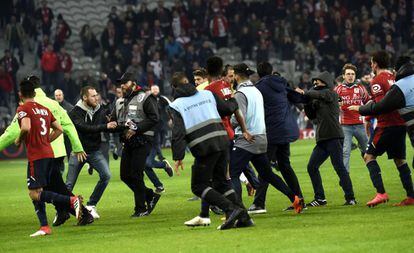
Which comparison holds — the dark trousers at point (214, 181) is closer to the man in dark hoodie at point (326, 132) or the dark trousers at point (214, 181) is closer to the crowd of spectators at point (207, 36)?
the man in dark hoodie at point (326, 132)

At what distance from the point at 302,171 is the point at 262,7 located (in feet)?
72.0

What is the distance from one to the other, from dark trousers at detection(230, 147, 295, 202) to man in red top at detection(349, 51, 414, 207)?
4.80ft

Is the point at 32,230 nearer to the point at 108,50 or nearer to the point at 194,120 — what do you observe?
the point at 194,120

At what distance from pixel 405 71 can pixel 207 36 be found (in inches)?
1142

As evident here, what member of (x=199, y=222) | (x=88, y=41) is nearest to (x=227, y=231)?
(x=199, y=222)

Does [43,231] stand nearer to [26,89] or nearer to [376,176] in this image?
[26,89]

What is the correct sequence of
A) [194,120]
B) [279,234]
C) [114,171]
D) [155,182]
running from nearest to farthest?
[279,234] < [194,120] < [155,182] < [114,171]

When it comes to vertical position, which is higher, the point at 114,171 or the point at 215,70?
the point at 215,70

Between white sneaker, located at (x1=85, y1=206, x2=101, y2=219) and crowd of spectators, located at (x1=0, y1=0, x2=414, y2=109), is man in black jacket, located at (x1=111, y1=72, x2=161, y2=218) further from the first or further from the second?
crowd of spectators, located at (x1=0, y1=0, x2=414, y2=109)

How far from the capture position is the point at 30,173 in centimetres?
1401

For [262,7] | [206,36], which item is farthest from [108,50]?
[262,7]

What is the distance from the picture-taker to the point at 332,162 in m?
16.3

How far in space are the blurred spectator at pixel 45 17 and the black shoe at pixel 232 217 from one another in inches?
1127

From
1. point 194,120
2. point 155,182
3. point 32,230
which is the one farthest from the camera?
point 155,182
